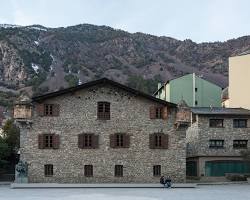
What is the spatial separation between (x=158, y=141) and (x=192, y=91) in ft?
99.7

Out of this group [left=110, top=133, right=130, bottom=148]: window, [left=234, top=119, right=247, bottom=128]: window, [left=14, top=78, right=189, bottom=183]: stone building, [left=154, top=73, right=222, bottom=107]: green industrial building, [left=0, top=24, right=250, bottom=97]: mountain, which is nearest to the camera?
[left=14, top=78, right=189, bottom=183]: stone building

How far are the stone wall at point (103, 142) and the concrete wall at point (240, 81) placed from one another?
18975mm

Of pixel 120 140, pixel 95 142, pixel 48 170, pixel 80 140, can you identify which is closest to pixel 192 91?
pixel 120 140

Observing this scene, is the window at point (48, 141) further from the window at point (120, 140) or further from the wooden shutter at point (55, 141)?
the window at point (120, 140)

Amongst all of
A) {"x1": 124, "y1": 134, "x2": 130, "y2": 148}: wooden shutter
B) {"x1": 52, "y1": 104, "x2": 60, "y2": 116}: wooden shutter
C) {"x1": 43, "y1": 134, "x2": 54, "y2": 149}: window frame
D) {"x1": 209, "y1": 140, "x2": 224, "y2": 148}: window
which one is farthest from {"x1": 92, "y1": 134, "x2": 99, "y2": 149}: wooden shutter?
{"x1": 209, "y1": 140, "x2": 224, "y2": 148}: window

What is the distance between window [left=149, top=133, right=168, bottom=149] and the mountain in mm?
79627

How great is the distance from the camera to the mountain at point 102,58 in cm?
14900

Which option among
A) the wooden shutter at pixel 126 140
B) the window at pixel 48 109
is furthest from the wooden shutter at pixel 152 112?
the window at pixel 48 109

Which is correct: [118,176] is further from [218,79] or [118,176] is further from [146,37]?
[146,37]

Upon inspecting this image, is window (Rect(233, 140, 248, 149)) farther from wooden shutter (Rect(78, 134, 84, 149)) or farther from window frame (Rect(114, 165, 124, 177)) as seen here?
wooden shutter (Rect(78, 134, 84, 149))

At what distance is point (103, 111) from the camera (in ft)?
164

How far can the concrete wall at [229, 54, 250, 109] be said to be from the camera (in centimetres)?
6579

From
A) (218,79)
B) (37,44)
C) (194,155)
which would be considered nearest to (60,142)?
(194,155)

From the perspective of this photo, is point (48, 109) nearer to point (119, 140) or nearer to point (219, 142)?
point (119, 140)
